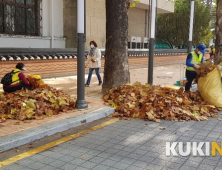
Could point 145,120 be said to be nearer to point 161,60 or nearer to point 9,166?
point 9,166

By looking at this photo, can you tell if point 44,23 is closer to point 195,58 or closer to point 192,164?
point 195,58

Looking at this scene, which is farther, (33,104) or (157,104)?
(157,104)

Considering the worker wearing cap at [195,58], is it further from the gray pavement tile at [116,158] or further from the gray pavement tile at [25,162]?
the gray pavement tile at [25,162]

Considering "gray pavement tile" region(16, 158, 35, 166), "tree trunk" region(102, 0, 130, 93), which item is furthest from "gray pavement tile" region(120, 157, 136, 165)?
"tree trunk" region(102, 0, 130, 93)

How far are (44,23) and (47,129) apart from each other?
956 centimetres

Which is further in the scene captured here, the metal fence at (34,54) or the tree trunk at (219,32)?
the tree trunk at (219,32)

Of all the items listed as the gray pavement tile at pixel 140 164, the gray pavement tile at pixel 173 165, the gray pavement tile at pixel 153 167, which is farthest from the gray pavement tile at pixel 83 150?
the gray pavement tile at pixel 173 165

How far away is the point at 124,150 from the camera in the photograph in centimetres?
438

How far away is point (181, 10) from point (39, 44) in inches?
770

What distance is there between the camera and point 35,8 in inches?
516

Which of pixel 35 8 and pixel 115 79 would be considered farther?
pixel 35 8

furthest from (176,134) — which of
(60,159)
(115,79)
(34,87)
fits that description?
(34,87)

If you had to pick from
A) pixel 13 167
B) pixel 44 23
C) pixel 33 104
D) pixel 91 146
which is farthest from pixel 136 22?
A: pixel 13 167

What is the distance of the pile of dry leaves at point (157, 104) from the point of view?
6434 millimetres
